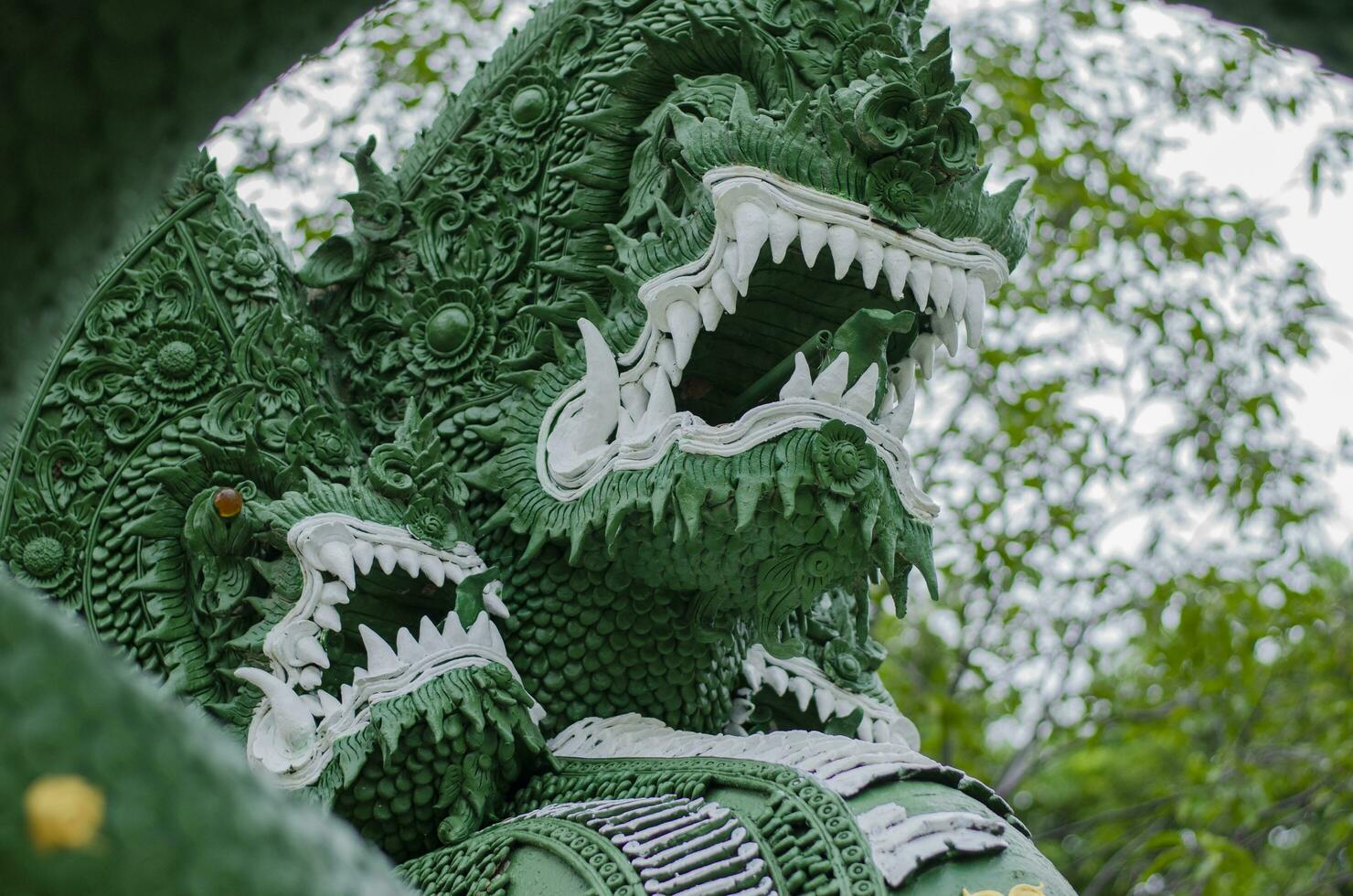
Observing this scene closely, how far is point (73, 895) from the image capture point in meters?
0.85

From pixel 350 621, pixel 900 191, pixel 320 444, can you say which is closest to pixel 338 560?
pixel 350 621

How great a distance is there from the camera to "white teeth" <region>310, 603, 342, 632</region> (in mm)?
3160

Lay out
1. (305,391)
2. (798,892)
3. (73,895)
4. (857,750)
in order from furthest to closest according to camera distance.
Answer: (305,391) → (857,750) → (798,892) → (73,895)

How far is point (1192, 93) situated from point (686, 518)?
5.82 metres

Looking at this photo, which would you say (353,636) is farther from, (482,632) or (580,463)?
(580,463)

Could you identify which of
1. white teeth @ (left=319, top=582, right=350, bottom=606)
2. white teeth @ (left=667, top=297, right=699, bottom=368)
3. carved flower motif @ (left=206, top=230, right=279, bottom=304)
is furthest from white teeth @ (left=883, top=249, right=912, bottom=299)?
carved flower motif @ (left=206, top=230, right=279, bottom=304)

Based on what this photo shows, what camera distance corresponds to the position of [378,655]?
10.2 feet

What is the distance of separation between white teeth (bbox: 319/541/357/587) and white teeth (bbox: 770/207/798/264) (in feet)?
3.27

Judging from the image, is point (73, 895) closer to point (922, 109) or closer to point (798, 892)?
point (798, 892)

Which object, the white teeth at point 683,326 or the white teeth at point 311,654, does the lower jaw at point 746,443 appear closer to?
the white teeth at point 683,326

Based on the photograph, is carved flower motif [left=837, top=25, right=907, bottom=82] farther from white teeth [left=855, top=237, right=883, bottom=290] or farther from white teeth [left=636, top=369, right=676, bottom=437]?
white teeth [left=636, top=369, right=676, bottom=437]

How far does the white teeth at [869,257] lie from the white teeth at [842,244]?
2 cm

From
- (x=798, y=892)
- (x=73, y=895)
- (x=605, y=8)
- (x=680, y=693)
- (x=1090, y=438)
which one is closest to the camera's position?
(x=73, y=895)

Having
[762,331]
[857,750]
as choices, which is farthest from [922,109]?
[857,750]
